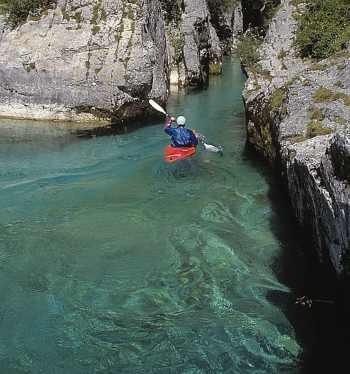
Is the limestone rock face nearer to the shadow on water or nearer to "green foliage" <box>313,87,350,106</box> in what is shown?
"green foliage" <box>313,87,350,106</box>

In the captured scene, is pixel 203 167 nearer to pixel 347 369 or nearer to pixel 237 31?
pixel 347 369

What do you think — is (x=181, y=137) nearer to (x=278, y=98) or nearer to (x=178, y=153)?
(x=178, y=153)

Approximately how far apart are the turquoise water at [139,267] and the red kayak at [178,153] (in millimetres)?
327

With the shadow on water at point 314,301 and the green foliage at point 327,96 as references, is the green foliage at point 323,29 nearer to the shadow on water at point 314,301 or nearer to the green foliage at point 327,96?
the green foliage at point 327,96

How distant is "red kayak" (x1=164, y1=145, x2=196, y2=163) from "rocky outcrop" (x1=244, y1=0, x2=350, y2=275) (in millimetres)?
2036

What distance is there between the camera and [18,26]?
22.0m

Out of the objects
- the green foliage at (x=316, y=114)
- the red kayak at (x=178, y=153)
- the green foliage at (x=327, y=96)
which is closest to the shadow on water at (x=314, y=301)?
the green foliage at (x=316, y=114)

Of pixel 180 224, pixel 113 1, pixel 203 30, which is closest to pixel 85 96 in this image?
pixel 113 1

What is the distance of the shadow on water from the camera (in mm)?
7409

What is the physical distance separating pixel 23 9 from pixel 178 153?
39.5 ft

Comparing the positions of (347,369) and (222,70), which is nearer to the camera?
(347,369)

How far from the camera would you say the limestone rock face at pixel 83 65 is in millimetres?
20203

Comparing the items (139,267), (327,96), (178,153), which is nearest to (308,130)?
(327,96)

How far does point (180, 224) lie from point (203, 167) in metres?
3.89
